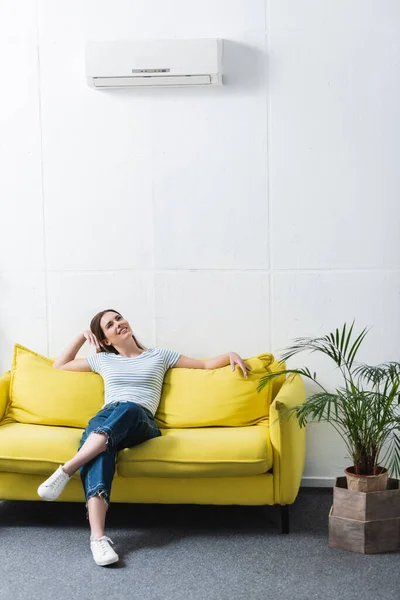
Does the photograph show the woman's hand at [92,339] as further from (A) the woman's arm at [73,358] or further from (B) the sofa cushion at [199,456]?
(B) the sofa cushion at [199,456]

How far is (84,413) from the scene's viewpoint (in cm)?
427

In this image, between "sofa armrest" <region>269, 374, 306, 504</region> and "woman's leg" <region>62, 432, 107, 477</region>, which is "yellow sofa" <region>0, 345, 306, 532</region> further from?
"woman's leg" <region>62, 432, 107, 477</region>

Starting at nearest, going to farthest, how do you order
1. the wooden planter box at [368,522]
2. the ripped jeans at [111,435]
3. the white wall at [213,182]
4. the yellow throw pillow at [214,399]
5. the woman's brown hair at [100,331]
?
the wooden planter box at [368,522], the ripped jeans at [111,435], the yellow throw pillow at [214,399], the woman's brown hair at [100,331], the white wall at [213,182]

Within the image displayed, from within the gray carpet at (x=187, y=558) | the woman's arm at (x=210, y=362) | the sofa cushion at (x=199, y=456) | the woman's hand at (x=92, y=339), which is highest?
the woman's hand at (x=92, y=339)

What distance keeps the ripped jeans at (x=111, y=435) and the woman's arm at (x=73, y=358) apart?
1.43ft

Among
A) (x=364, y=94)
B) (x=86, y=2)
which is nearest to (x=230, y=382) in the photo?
(x=364, y=94)

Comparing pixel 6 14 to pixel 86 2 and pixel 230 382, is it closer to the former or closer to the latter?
pixel 86 2

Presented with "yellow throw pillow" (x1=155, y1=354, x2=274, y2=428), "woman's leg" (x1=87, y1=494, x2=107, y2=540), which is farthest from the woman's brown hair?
"woman's leg" (x1=87, y1=494, x2=107, y2=540)

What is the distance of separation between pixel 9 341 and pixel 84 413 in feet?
2.98

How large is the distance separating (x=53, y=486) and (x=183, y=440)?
0.65 meters

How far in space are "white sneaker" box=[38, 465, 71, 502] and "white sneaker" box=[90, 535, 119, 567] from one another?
0.94 feet

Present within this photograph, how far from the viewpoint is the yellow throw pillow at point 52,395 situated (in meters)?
4.27

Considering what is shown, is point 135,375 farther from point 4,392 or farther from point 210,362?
point 4,392

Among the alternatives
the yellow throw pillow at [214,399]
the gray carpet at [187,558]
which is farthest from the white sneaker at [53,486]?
the yellow throw pillow at [214,399]
